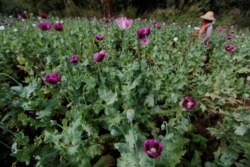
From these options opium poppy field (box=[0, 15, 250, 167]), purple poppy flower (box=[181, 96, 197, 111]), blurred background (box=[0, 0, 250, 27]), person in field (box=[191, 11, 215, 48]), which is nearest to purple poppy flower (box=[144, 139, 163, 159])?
opium poppy field (box=[0, 15, 250, 167])

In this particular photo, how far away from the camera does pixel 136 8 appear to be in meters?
14.1

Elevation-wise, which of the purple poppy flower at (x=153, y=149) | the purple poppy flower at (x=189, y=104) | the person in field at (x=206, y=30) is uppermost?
the person in field at (x=206, y=30)

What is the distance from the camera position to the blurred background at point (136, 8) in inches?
517

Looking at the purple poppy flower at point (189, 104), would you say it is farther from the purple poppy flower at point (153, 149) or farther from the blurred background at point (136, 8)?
the blurred background at point (136, 8)

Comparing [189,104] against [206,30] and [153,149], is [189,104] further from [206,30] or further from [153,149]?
[206,30]

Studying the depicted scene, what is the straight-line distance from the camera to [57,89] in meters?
2.82

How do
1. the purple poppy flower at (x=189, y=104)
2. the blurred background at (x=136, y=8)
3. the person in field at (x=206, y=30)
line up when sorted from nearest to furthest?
the purple poppy flower at (x=189, y=104)
the person in field at (x=206, y=30)
the blurred background at (x=136, y=8)

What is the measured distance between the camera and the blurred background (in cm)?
1312

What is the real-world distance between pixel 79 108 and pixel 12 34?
2832 millimetres

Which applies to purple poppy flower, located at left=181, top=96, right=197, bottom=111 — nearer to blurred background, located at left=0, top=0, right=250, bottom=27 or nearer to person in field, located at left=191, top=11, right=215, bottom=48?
person in field, located at left=191, top=11, right=215, bottom=48

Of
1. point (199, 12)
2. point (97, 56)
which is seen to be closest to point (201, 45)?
point (97, 56)

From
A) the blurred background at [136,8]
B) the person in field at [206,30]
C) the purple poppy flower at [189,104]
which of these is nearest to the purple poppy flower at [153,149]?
the purple poppy flower at [189,104]

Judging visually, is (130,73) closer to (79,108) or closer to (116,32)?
(79,108)

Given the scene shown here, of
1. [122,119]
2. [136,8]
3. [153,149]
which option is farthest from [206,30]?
[136,8]
